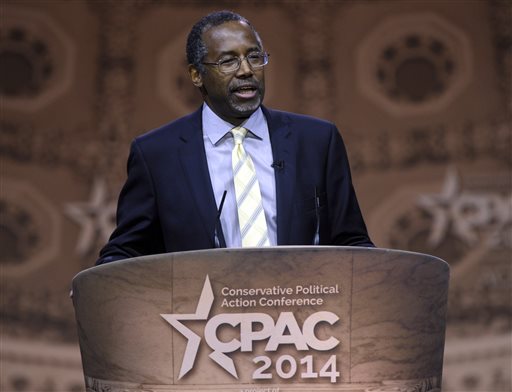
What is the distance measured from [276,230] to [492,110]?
3.05m

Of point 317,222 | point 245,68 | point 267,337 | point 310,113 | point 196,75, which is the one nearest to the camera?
point 267,337

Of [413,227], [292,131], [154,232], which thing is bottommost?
[413,227]

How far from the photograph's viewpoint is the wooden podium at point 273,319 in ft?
6.11

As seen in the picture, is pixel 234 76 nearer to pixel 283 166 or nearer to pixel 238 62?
pixel 238 62

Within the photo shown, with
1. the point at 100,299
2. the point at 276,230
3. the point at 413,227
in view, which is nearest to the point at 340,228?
the point at 276,230

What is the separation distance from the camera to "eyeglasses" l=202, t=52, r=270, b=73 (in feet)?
7.92

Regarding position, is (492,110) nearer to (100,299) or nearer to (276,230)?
(276,230)

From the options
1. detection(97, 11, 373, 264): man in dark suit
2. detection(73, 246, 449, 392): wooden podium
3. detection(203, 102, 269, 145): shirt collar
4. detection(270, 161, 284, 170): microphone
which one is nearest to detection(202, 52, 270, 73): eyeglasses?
detection(97, 11, 373, 264): man in dark suit

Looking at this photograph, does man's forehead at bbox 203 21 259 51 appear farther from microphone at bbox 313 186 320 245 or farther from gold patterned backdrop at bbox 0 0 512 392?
gold patterned backdrop at bbox 0 0 512 392

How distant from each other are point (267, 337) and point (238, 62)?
0.76 metres

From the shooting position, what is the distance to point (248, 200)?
2328 millimetres

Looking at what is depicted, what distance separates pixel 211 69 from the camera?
8.07ft

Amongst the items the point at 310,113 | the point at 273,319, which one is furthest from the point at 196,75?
the point at 310,113

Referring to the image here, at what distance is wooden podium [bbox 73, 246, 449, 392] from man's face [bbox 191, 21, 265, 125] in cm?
62
